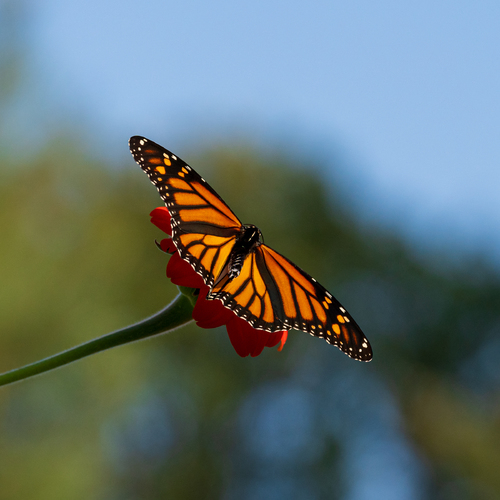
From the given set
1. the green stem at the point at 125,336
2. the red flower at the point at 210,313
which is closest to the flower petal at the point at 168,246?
the red flower at the point at 210,313

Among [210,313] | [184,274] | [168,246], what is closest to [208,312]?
[210,313]

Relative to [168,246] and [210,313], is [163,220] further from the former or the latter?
[210,313]

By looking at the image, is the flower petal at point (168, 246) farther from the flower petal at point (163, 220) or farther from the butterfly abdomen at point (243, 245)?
the butterfly abdomen at point (243, 245)

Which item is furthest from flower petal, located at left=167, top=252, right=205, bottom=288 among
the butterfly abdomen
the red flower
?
the butterfly abdomen

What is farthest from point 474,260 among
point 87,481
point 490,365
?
point 87,481

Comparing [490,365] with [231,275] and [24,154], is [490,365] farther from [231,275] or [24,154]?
[231,275]

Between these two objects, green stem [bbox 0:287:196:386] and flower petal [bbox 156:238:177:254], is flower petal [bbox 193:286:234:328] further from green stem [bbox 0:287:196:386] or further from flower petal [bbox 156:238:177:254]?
flower petal [bbox 156:238:177:254]

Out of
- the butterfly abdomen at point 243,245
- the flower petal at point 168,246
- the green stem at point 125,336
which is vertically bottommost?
the green stem at point 125,336

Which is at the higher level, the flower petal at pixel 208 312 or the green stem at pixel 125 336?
the flower petal at pixel 208 312
